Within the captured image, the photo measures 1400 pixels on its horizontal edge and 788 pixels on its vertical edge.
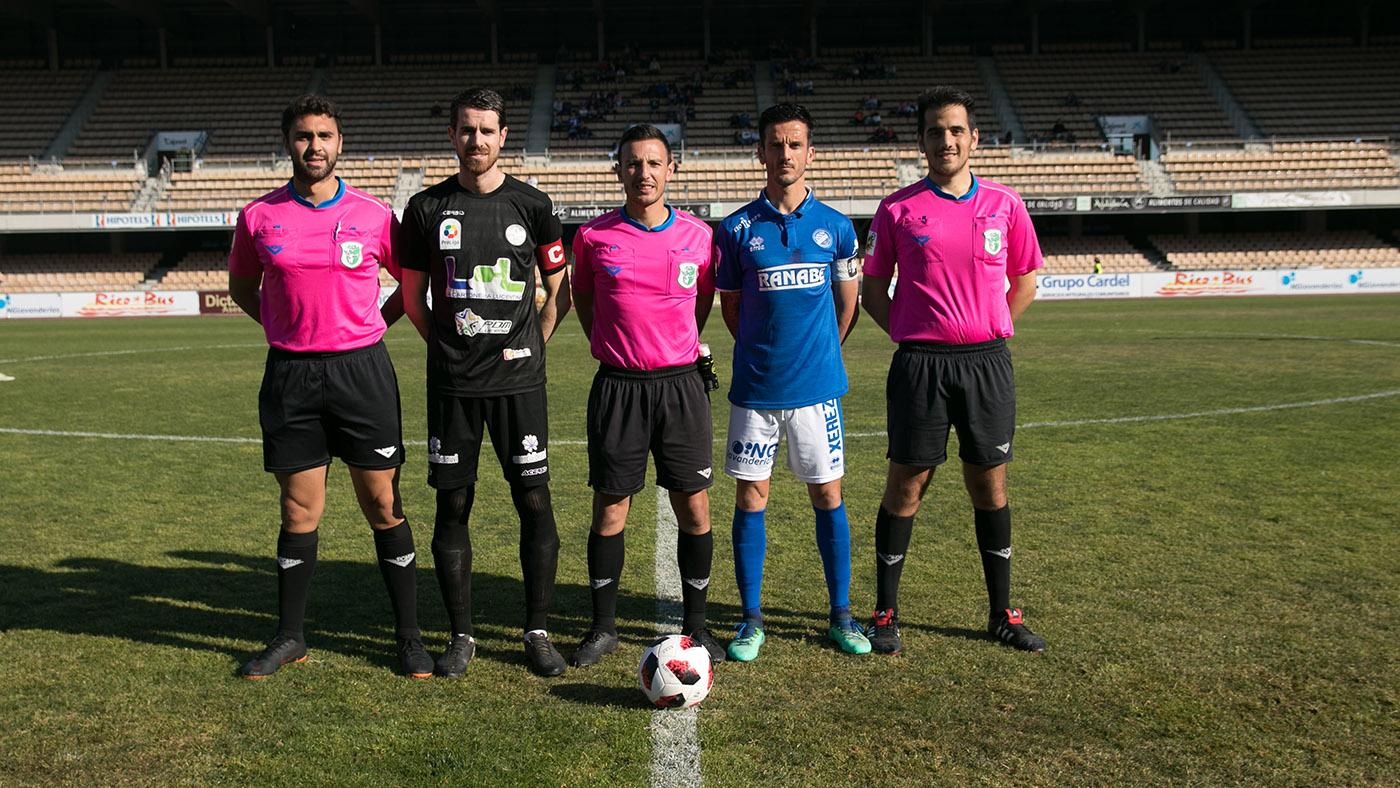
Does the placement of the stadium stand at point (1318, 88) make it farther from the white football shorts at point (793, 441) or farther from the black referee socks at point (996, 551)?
the white football shorts at point (793, 441)

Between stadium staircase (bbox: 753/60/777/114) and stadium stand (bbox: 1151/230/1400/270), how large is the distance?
15.5m

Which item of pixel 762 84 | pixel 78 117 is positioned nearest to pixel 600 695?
pixel 762 84

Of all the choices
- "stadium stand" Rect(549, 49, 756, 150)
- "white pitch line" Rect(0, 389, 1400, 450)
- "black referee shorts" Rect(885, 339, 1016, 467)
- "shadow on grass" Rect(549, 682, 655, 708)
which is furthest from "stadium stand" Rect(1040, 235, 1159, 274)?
"shadow on grass" Rect(549, 682, 655, 708)

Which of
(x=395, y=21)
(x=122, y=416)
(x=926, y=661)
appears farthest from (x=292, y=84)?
(x=926, y=661)

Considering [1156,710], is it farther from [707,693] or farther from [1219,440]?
[1219,440]

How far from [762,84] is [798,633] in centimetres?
4244

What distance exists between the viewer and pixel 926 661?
14.0 ft

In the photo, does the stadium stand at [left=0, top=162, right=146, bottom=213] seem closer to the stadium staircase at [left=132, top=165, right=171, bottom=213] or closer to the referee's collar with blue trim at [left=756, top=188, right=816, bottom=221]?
the stadium staircase at [left=132, top=165, right=171, bottom=213]

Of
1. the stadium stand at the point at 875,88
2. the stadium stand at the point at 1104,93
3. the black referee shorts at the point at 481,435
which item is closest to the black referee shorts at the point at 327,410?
the black referee shorts at the point at 481,435

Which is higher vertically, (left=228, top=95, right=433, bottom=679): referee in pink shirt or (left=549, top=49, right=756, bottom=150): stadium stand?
(left=549, top=49, right=756, bottom=150): stadium stand

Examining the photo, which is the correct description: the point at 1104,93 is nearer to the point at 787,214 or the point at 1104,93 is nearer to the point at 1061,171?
the point at 1061,171

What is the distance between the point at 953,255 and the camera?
445 cm

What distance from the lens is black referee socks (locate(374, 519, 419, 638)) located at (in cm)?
439

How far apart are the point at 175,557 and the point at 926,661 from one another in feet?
13.1
